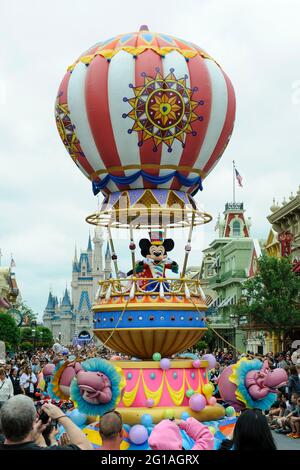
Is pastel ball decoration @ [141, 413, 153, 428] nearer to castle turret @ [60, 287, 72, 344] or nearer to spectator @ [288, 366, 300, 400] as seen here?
spectator @ [288, 366, 300, 400]

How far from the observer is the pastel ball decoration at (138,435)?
943 cm

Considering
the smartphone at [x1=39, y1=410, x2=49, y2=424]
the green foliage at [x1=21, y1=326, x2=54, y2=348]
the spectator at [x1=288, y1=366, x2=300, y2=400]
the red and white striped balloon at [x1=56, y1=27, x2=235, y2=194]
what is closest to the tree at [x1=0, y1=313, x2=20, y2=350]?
the green foliage at [x1=21, y1=326, x2=54, y2=348]

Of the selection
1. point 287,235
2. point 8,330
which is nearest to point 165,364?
point 287,235

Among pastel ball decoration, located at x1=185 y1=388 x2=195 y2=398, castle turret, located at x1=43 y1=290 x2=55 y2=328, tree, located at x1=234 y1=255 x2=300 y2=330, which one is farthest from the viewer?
castle turret, located at x1=43 y1=290 x2=55 y2=328

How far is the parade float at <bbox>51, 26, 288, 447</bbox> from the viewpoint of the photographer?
10.7 m

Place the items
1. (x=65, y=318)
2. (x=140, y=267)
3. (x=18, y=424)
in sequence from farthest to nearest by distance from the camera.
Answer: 1. (x=65, y=318)
2. (x=140, y=267)
3. (x=18, y=424)

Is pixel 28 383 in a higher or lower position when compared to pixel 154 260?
lower

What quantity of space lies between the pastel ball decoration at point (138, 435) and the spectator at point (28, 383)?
718 centimetres

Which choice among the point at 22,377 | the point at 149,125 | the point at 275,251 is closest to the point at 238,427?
the point at 149,125

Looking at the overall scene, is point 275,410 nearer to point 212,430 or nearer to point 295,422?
point 295,422

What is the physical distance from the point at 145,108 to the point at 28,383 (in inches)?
336

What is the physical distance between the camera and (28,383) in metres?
16.9

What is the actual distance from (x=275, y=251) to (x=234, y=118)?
119 feet

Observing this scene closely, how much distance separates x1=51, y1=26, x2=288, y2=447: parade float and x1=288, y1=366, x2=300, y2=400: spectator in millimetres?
3209
